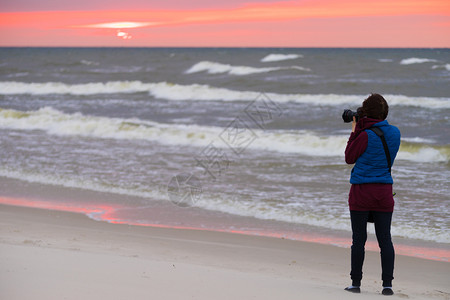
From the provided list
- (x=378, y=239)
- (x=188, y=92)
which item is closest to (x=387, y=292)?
(x=378, y=239)

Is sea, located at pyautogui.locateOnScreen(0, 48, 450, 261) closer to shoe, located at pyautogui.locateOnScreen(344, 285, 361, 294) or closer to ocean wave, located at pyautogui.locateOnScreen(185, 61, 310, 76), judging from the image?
shoe, located at pyautogui.locateOnScreen(344, 285, 361, 294)

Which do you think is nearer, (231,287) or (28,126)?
(231,287)

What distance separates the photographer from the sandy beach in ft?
12.8

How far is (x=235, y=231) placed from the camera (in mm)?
6938

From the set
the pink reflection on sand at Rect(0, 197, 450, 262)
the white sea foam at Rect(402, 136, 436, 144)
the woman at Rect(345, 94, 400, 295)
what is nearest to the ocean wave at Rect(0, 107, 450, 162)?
the white sea foam at Rect(402, 136, 436, 144)

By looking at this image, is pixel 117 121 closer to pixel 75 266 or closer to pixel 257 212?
pixel 257 212

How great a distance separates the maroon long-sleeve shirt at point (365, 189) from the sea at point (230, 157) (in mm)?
2348

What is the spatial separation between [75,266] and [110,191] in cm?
490

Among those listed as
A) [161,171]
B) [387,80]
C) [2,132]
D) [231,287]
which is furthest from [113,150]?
[387,80]

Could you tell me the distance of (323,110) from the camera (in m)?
21.4

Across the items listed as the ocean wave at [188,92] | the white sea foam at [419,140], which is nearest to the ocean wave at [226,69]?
the ocean wave at [188,92]

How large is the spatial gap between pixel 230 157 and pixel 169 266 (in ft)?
25.4

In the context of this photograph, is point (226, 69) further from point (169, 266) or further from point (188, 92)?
point (169, 266)

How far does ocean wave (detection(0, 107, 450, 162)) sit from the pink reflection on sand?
6.35 m
